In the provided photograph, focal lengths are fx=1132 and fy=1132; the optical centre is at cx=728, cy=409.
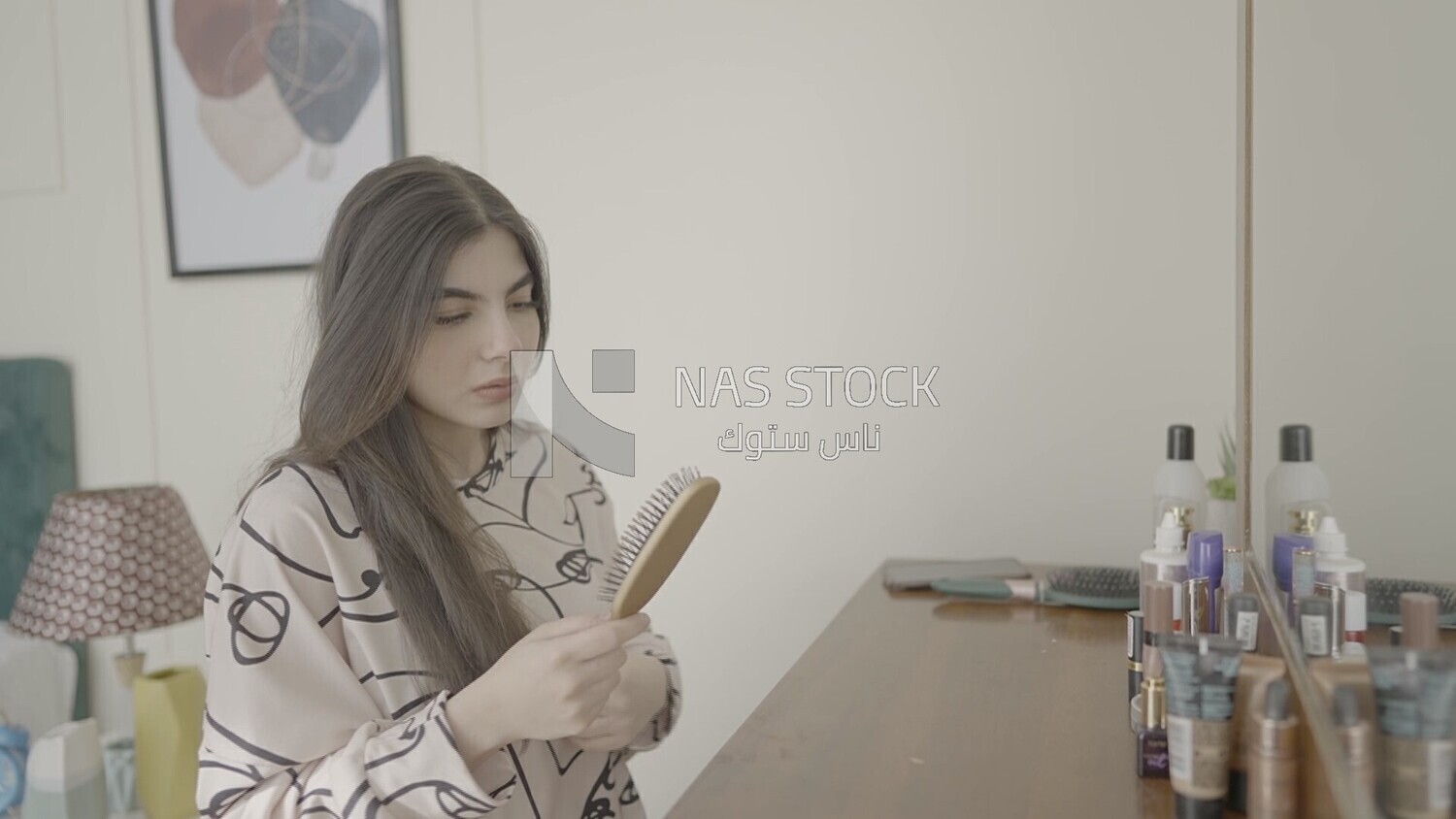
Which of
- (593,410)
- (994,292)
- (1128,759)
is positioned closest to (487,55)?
(593,410)

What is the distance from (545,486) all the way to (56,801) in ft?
2.58

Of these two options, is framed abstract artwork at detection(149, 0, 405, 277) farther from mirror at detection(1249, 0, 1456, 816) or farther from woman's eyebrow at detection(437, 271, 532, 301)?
mirror at detection(1249, 0, 1456, 816)

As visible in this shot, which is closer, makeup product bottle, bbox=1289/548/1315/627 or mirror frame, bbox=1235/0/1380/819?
mirror frame, bbox=1235/0/1380/819

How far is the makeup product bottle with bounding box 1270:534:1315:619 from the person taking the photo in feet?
2.43

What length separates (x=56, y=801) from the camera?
4.39 ft

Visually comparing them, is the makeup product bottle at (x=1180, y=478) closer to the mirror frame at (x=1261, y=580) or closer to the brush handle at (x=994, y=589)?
the mirror frame at (x=1261, y=580)

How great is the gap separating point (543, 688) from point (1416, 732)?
0.49 m

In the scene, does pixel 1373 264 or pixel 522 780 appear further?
pixel 522 780

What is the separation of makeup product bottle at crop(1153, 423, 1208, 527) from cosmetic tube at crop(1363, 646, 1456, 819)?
682 millimetres

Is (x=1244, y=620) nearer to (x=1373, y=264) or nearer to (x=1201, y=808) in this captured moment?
(x=1201, y=808)

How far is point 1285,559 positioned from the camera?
76cm

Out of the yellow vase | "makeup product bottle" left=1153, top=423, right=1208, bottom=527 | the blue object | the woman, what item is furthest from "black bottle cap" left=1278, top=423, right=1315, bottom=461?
the blue object
